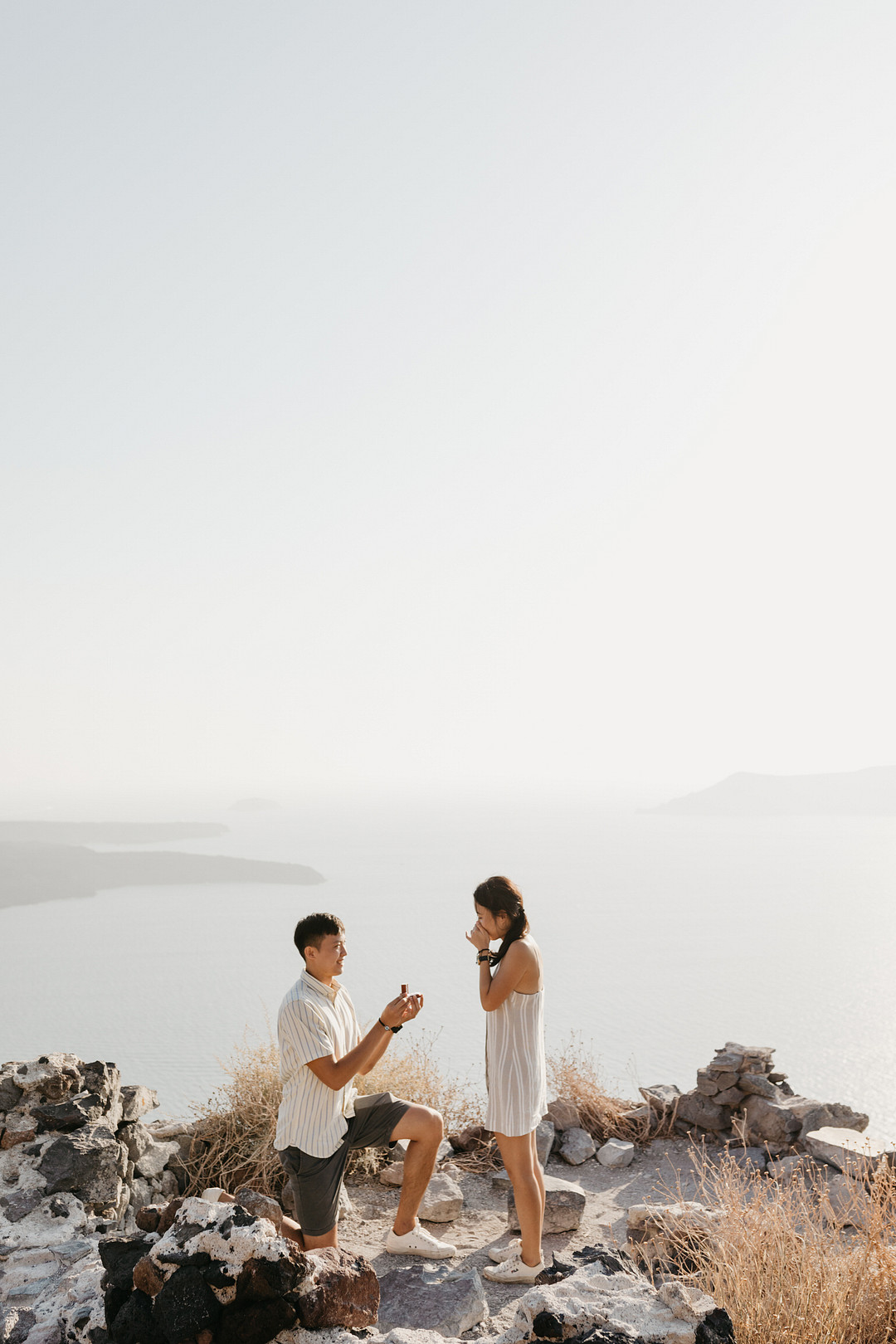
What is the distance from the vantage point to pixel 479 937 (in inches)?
161

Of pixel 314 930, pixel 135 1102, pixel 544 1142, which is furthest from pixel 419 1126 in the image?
pixel 544 1142

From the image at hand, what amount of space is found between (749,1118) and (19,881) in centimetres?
3561

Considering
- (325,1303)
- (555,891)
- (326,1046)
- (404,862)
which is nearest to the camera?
(325,1303)

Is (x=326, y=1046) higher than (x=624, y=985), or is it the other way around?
(x=326, y=1046)

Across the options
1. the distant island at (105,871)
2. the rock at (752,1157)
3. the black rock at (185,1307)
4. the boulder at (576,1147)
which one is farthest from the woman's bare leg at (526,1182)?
the distant island at (105,871)

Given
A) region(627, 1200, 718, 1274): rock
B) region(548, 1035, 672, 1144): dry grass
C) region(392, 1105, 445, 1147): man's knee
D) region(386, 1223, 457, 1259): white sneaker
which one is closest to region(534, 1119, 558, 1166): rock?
region(548, 1035, 672, 1144): dry grass

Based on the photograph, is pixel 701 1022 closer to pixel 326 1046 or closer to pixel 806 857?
pixel 326 1046

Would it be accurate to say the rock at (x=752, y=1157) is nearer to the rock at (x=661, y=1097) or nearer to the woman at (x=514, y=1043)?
the rock at (x=661, y=1097)

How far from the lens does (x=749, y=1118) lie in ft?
21.9

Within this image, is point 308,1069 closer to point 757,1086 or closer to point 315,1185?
point 315,1185

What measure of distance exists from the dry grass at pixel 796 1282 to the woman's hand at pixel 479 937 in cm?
146

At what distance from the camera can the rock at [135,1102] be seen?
16.8ft

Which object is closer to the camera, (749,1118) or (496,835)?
(749,1118)

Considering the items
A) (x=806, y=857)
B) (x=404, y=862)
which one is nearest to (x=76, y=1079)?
(x=404, y=862)
